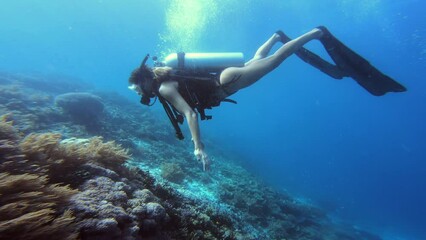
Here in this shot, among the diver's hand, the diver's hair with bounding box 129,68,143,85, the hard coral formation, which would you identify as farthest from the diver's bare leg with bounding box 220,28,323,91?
the hard coral formation

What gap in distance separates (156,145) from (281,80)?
319 ft

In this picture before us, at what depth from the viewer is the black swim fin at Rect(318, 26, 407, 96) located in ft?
23.4

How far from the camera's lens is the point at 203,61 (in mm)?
5703

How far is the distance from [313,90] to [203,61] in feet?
391

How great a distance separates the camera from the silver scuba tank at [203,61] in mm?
5410

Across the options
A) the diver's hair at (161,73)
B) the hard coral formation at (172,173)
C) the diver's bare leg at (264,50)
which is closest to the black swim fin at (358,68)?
the diver's bare leg at (264,50)

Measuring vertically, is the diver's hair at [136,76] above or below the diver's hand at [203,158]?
above

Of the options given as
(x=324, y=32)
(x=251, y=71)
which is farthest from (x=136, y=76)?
(x=324, y=32)

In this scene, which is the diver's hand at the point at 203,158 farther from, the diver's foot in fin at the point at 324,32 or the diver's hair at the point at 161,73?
the diver's foot in fin at the point at 324,32

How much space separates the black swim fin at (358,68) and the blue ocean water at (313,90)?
44.2 ft

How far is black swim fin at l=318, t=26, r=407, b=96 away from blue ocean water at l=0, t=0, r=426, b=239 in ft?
44.2

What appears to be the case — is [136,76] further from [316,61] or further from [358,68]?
[358,68]

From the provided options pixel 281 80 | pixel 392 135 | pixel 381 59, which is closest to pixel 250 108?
pixel 281 80

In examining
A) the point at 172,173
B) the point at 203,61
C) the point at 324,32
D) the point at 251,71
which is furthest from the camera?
the point at 172,173
